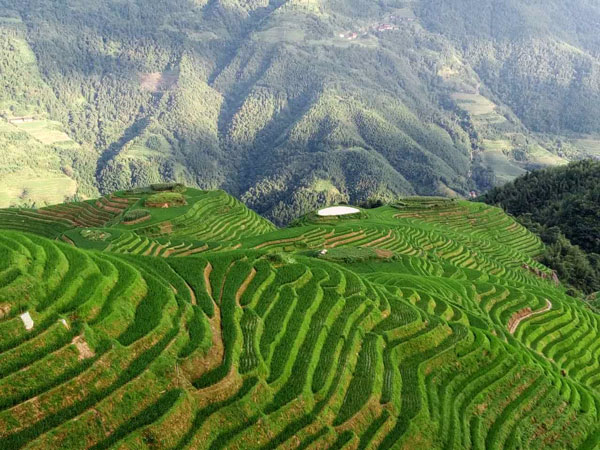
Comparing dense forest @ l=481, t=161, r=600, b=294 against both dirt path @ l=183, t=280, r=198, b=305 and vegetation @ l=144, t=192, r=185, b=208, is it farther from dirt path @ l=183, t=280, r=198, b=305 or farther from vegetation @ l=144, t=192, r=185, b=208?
dirt path @ l=183, t=280, r=198, b=305

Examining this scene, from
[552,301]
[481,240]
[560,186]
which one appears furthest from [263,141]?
[552,301]

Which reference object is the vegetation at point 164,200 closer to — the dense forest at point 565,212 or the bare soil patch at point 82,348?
the bare soil patch at point 82,348

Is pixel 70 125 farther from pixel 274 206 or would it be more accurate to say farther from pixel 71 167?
pixel 274 206

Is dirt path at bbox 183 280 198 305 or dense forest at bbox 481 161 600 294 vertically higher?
dirt path at bbox 183 280 198 305

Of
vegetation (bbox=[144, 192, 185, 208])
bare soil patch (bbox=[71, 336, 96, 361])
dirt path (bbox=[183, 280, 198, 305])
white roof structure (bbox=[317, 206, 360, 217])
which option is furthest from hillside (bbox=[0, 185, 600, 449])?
vegetation (bbox=[144, 192, 185, 208])

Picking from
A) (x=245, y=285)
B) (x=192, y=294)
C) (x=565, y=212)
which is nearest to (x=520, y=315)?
(x=245, y=285)

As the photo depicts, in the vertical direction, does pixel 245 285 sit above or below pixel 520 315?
above

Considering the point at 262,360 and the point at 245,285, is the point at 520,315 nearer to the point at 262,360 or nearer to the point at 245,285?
the point at 245,285

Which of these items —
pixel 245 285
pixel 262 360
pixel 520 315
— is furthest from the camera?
pixel 520 315
